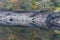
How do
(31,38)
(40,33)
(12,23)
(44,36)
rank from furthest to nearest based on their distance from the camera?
(12,23), (40,33), (44,36), (31,38)

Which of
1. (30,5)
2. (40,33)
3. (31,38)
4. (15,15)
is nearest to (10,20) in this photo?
(15,15)

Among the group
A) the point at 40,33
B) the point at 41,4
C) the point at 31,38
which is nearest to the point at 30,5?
the point at 41,4

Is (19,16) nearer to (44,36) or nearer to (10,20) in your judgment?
(10,20)

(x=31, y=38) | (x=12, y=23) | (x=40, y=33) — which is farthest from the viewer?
(x=12, y=23)

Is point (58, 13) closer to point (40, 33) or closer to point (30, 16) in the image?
point (30, 16)

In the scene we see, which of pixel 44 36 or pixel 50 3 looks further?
pixel 50 3

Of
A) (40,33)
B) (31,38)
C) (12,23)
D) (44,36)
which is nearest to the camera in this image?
(31,38)

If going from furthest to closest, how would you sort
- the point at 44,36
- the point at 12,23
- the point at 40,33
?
1. the point at 12,23
2. the point at 40,33
3. the point at 44,36

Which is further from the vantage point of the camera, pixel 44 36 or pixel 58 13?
pixel 58 13
